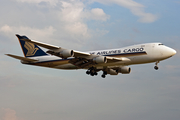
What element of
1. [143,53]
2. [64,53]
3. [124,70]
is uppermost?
[143,53]

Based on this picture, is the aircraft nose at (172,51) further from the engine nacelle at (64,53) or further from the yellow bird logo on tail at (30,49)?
the yellow bird logo on tail at (30,49)

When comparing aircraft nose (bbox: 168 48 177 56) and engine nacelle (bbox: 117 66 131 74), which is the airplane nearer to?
aircraft nose (bbox: 168 48 177 56)

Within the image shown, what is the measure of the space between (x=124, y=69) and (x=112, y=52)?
28.1 feet

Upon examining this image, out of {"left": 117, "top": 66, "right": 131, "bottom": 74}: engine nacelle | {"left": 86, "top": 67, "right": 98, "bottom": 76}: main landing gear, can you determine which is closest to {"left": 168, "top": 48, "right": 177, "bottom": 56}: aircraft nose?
{"left": 117, "top": 66, "right": 131, "bottom": 74}: engine nacelle

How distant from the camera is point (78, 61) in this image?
149ft

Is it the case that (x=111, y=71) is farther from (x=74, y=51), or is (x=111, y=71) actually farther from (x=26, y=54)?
(x=26, y=54)

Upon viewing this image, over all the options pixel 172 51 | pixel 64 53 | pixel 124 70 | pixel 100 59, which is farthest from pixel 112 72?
pixel 64 53

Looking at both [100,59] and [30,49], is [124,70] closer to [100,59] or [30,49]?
[100,59]

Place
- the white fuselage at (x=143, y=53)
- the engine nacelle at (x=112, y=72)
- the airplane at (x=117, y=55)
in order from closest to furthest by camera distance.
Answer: the airplane at (x=117, y=55), the white fuselage at (x=143, y=53), the engine nacelle at (x=112, y=72)

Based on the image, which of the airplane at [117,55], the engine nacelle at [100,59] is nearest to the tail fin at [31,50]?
the airplane at [117,55]

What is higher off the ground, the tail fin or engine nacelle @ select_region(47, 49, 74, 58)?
the tail fin

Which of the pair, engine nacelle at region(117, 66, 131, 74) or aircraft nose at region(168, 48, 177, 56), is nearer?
aircraft nose at region(168, 48, 177, 56)

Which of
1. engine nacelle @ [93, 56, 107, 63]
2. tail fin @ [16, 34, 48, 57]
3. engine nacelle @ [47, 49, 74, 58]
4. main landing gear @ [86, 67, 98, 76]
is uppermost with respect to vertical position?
tail fin @ [16, 34, 48, 57]

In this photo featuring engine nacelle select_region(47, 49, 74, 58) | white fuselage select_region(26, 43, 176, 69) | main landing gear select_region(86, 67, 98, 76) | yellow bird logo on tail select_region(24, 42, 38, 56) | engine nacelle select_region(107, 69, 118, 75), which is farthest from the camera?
yellow bird logo on tail select_region(24, 42, 38, 56)
